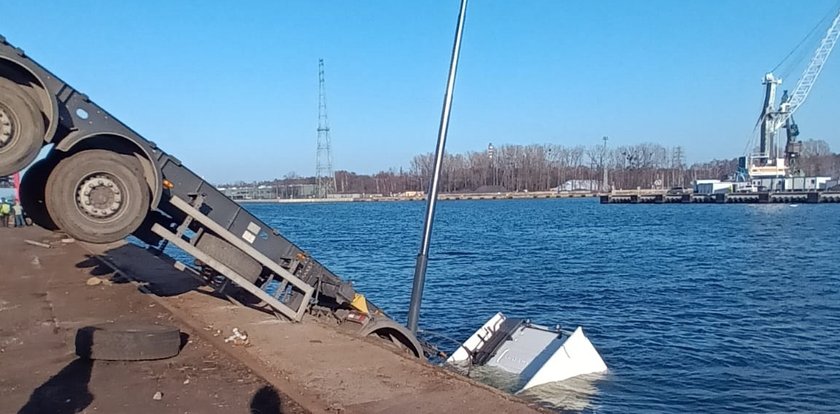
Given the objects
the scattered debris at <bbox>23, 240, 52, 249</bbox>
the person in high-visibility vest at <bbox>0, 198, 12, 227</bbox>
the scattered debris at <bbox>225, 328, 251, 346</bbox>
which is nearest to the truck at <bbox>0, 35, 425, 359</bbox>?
the scattered debris at <bbox>225, 328, 251, 346</bbox>

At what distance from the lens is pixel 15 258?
19828 millimetres

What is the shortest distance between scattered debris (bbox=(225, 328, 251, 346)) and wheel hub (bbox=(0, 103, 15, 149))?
3.73 m

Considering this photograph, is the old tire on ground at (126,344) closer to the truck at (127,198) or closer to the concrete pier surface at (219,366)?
the concrete pier surface at (219,366)

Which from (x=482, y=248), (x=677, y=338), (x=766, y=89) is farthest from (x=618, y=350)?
(x=766, y=89)

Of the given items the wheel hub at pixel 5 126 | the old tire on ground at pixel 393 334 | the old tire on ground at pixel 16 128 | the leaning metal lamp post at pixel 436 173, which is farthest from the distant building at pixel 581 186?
the wheel hub at pixel 5 126

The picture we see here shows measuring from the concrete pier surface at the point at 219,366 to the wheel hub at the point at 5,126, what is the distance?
2673mm

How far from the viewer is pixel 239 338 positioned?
927 cm

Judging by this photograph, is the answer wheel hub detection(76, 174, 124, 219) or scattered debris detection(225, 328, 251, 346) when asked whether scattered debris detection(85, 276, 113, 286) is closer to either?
scattered debris detection(225, 328, 251, 346)

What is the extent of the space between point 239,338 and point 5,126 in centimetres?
397

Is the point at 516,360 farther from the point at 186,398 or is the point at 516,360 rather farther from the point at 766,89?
the point at 766,89

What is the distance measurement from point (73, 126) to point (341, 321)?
499 centimetres

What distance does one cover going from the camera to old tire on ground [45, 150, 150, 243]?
8.44m

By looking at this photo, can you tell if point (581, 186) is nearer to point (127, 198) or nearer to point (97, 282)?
point (97, 282)

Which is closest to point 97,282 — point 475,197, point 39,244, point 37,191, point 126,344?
point 37,191
